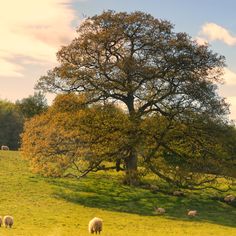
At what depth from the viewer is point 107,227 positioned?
94.3ft

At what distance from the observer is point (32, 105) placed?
9806 centimetres

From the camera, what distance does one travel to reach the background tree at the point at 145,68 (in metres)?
45.1

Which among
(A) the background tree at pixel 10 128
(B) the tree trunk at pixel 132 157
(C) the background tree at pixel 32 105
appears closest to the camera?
(B) the tree trunk at pixel 132 157

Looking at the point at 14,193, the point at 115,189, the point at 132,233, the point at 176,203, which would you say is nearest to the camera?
the point at 132,233

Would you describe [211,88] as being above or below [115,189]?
above

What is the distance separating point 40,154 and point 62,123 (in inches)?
135

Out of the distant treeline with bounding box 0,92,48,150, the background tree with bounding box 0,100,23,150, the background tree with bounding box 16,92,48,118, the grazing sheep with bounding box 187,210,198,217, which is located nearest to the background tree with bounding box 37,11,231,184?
the grazing sheep with bounding box 187,210,198,217

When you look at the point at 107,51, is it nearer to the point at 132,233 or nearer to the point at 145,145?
the point at 145,145

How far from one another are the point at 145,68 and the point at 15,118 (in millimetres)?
67627

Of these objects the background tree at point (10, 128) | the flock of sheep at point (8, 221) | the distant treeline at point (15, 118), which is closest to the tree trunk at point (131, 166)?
the flock of sheep at point (8, 221)

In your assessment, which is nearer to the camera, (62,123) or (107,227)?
(107,227)

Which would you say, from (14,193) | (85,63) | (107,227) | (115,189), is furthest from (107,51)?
(107,227)

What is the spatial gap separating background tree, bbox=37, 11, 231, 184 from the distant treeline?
4791 cm

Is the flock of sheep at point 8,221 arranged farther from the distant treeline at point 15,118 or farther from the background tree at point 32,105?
the distant treeline at point 15,118
